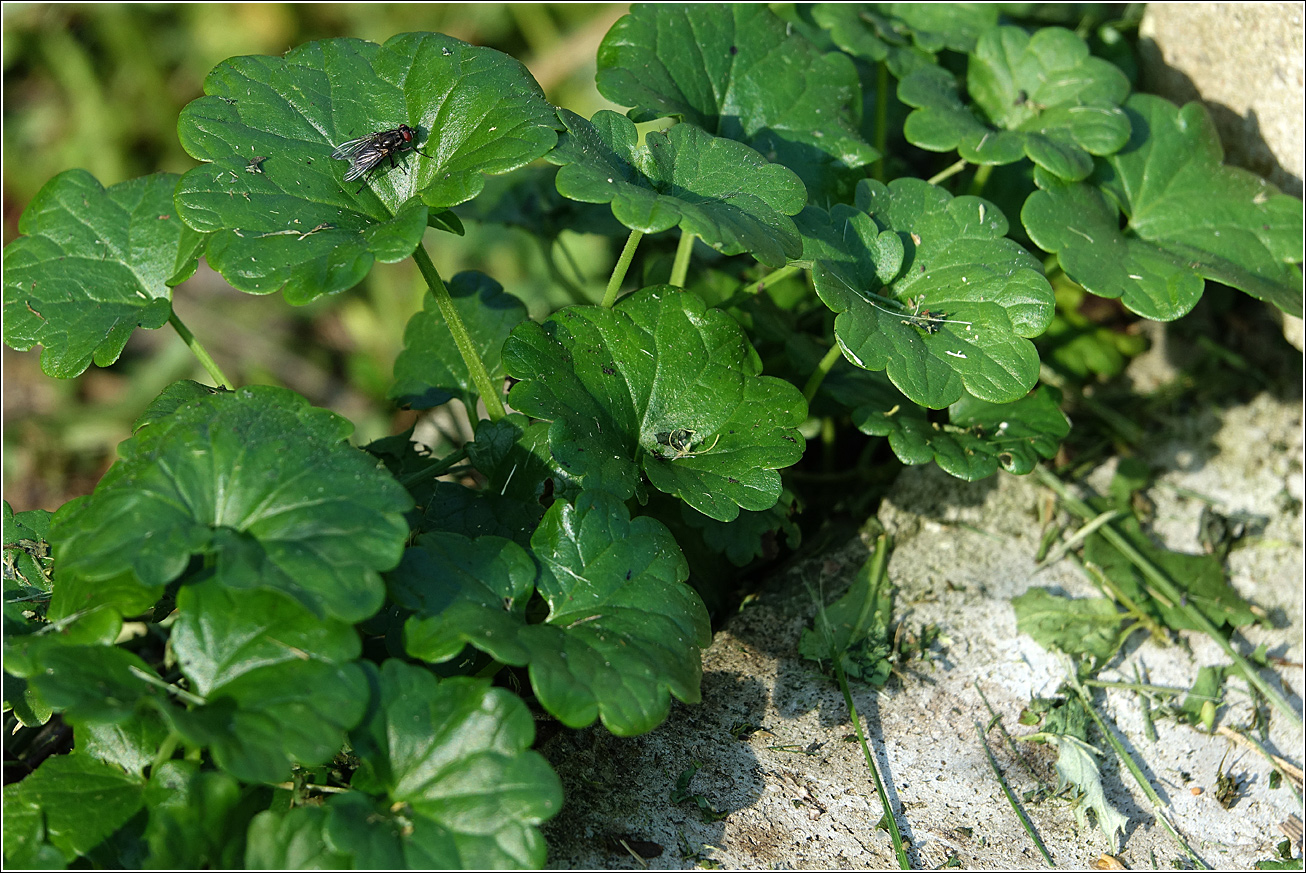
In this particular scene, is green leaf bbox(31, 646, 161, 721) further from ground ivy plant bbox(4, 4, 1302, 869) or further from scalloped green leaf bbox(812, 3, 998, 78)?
scalloped green leaf bbox(812, 3, 998, 78)

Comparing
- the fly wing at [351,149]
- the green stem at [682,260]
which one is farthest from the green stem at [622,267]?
the fly wing at [351,149]

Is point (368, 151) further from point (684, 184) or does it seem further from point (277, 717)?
point (277, 717)

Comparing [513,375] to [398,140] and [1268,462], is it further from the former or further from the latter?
[1268,462]

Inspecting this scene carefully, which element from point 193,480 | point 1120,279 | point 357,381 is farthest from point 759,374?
point 357,381

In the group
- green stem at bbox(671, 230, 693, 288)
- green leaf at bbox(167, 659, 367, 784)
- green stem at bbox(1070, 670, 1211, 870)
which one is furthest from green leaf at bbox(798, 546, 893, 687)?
green leaf at bbox(167, 659, 367, 784)

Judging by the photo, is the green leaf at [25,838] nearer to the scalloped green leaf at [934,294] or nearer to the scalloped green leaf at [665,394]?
the scalloped green leaf at [665,394]

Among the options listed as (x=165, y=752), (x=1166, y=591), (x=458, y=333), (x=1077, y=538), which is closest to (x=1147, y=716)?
(x=1166, y=591)
